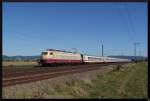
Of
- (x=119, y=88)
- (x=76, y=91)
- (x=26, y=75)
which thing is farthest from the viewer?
(x=26, y=75)

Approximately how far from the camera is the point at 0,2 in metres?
8.17

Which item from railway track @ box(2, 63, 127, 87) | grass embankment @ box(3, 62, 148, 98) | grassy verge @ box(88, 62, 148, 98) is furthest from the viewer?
railway track @ box(2, 63, 127, 87)

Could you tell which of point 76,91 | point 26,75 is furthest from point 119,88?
point 26,75

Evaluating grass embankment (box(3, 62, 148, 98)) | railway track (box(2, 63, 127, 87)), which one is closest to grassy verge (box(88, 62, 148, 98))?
grass embankment (box(3, 62, 148, 98))

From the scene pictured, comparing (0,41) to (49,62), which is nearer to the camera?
(0,41)

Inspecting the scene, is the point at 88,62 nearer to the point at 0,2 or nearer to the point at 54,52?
the point at 54,52

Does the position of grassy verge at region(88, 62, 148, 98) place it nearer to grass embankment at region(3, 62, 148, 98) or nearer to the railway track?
grass embankment at region(3, 62, 148, 98)

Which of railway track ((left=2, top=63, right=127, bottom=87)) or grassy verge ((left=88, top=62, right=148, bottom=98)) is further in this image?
railway track ((left=2, top=63, right=127, bottom=87))

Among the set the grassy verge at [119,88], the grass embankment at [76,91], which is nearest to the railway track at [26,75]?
the grass embankment at [76,91]

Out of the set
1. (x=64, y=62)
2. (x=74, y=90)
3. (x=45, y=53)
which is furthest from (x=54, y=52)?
(x=74, y=90)

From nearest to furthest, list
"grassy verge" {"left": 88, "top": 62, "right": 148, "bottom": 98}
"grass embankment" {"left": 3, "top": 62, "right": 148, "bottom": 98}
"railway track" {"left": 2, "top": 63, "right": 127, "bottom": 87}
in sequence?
"grass embankment" {"left": 3, "top": 62, "right": 148, "bottom": 98} < "grassy verge" {"left": 88, "top": 62, "right": 148, "bottom": 98} < "railway track" {"left": 2, "top": 63, "right": 127, "bottom": 87}

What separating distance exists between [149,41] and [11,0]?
10.1 ft

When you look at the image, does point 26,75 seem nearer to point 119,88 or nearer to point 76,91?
point 119,88

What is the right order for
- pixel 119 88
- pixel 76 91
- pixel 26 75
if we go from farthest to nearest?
pixel 26 75, pixel 119 88, pixel 76 91
